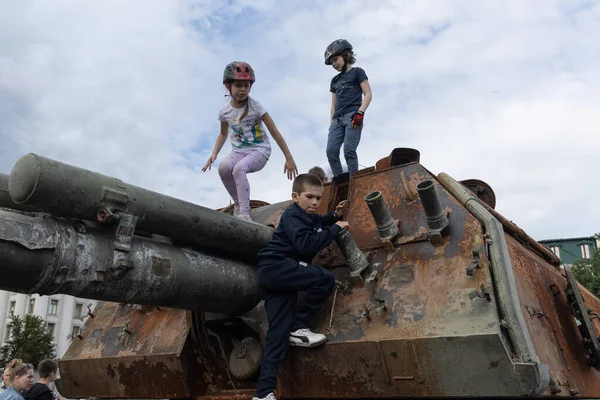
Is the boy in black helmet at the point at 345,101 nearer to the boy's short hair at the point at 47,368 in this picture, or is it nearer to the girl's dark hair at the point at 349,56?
the girl's dark hair at the point at 349,56

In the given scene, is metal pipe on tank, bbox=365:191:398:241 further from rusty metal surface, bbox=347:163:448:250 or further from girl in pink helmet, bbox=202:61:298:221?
girl in pink helmet, bbox=202:61:298:221

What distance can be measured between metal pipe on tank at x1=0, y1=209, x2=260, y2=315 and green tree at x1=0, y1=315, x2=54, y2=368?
31336 mm

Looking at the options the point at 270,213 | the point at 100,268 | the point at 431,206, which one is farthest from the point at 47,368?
the point at 431,206

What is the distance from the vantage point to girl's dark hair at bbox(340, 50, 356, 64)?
7089 mm

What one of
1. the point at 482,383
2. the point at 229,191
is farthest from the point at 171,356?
the point at 482,383

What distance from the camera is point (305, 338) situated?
436 cm

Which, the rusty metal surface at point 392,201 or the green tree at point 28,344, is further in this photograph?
the green tree at point 28,344

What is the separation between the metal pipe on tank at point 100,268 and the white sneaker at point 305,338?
0.51m

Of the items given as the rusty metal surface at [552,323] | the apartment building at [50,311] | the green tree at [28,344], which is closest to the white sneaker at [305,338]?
the rusty metal surface at [552,323]

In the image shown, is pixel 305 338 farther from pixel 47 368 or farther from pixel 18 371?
pixel 47 368

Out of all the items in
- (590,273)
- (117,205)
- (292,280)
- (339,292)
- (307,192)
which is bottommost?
(339,292)

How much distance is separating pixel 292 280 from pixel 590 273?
30566 millimetres

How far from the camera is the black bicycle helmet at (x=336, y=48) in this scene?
706 centimetres

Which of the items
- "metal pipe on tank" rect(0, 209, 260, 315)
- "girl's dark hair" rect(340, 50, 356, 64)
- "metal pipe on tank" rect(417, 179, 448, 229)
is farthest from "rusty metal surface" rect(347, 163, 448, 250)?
"girl's dark hair" rect(340, 50, 356, 64)
